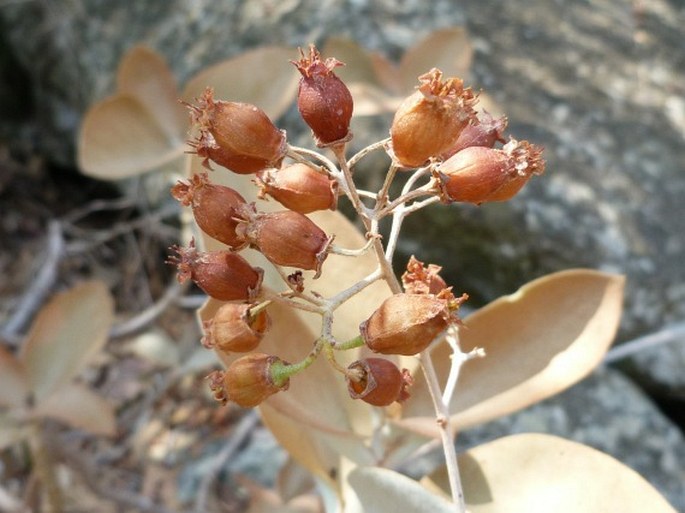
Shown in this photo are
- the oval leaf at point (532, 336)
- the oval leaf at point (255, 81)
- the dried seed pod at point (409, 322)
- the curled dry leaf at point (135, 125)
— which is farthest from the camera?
the curled dry leaf at point (135, 125)

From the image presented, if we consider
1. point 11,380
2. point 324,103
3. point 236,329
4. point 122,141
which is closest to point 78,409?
point 11,380

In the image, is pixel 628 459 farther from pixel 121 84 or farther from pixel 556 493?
pixel 121 84

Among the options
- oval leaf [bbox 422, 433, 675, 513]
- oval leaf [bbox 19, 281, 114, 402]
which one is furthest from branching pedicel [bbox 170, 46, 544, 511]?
oval leaf [bbox 19, 281, 114, 402]

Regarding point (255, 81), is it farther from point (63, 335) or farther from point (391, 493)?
point (391, 493)

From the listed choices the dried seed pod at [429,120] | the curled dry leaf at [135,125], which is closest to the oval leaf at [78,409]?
the curled dry leaf at [135,125]

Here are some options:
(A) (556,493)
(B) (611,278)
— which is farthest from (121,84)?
(A) (556,493)

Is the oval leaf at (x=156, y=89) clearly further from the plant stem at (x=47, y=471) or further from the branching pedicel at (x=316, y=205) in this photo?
the branching pedicel at (x=316, y=205)

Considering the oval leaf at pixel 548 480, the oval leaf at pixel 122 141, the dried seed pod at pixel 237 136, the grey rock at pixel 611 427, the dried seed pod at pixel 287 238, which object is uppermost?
the dried seed pod at pixel 237 136
